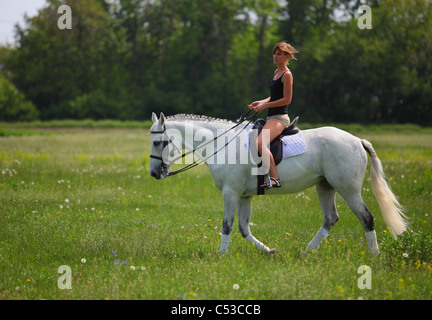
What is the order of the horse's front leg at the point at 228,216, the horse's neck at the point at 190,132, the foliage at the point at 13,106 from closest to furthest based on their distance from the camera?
the horse's front leg at the point at 228,216 → the horse's neck at the point at 190,132 → the foliage at the point at 13,106

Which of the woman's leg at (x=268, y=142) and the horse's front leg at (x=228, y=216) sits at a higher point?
the woman's leg at (x=268, y=142)

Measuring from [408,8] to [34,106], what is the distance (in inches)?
1920

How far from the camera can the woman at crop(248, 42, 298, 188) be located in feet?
26.0

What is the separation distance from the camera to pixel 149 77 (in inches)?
2675

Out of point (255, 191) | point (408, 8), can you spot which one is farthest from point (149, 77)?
point (255, 191)

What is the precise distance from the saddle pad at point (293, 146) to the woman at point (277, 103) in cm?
21

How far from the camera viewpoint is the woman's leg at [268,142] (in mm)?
8008

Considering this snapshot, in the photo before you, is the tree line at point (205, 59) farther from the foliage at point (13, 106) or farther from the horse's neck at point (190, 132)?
the horse's neck at point (190, 132)

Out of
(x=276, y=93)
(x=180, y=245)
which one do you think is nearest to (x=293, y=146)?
(x=276, y=93)

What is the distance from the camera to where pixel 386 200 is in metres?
8.26

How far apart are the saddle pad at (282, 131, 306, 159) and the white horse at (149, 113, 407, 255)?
0.09 meters

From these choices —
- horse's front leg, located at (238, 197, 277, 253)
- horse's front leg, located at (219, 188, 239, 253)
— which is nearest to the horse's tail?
horse's front leg, located at (238, 197, 277, 253)

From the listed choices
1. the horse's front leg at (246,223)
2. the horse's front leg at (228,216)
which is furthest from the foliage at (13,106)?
the horse's front leg at (228,216)

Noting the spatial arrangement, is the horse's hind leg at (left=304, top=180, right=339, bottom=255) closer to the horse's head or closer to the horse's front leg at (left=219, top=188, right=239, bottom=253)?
the horse's front leg at (left=219, top=188, right=239, bottom=253)
